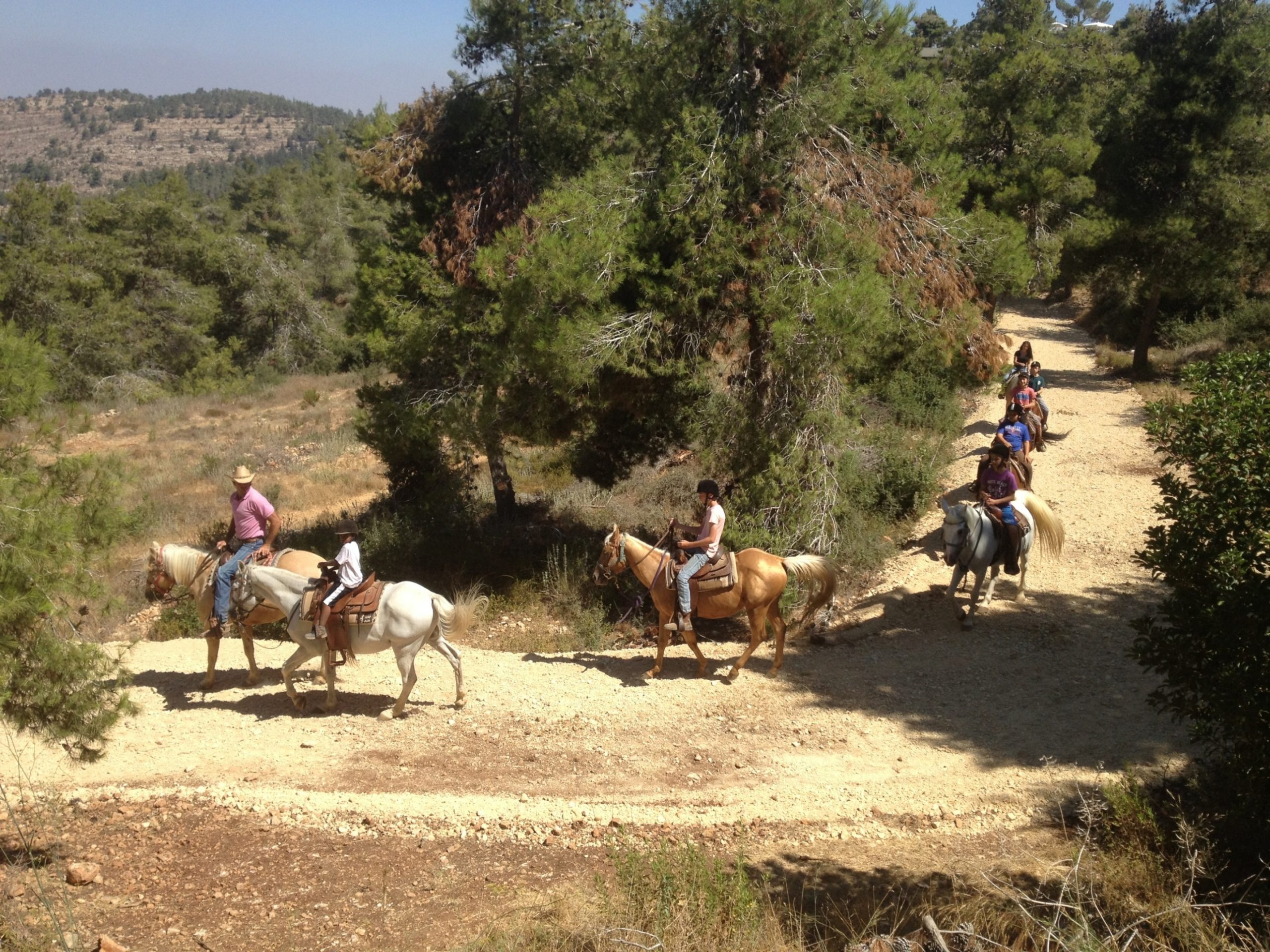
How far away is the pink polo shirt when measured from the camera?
10906 mm

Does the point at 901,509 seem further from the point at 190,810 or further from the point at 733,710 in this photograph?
the point at 190,810

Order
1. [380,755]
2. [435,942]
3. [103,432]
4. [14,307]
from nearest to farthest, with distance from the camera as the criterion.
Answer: [435,942] → [380,755] → [103,432] → [14,307]

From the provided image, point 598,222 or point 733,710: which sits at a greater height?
point 598,222

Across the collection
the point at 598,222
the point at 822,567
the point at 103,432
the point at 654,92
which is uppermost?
the point at 654,92

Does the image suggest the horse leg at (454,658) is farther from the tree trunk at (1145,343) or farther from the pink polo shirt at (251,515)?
the tree trunk at (1145,343)

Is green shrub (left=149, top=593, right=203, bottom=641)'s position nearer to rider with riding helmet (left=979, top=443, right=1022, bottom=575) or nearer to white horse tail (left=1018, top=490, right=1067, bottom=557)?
rider with riding helmet (left=979, top=443, right=1022, bottom=575)

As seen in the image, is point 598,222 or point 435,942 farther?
point 598,222

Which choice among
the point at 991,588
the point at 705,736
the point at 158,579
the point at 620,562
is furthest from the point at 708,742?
the point at 158,579

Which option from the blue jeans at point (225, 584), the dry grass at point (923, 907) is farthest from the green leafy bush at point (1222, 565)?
the blue jeans at point (225, 584)

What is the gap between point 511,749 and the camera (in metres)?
9.85

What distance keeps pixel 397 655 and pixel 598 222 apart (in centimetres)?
697

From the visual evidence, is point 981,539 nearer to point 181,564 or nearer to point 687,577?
point 687,577

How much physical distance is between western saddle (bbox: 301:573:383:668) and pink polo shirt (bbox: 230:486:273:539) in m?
1.24

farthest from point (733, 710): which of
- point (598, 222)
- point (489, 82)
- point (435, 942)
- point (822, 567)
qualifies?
point (489, 82)
